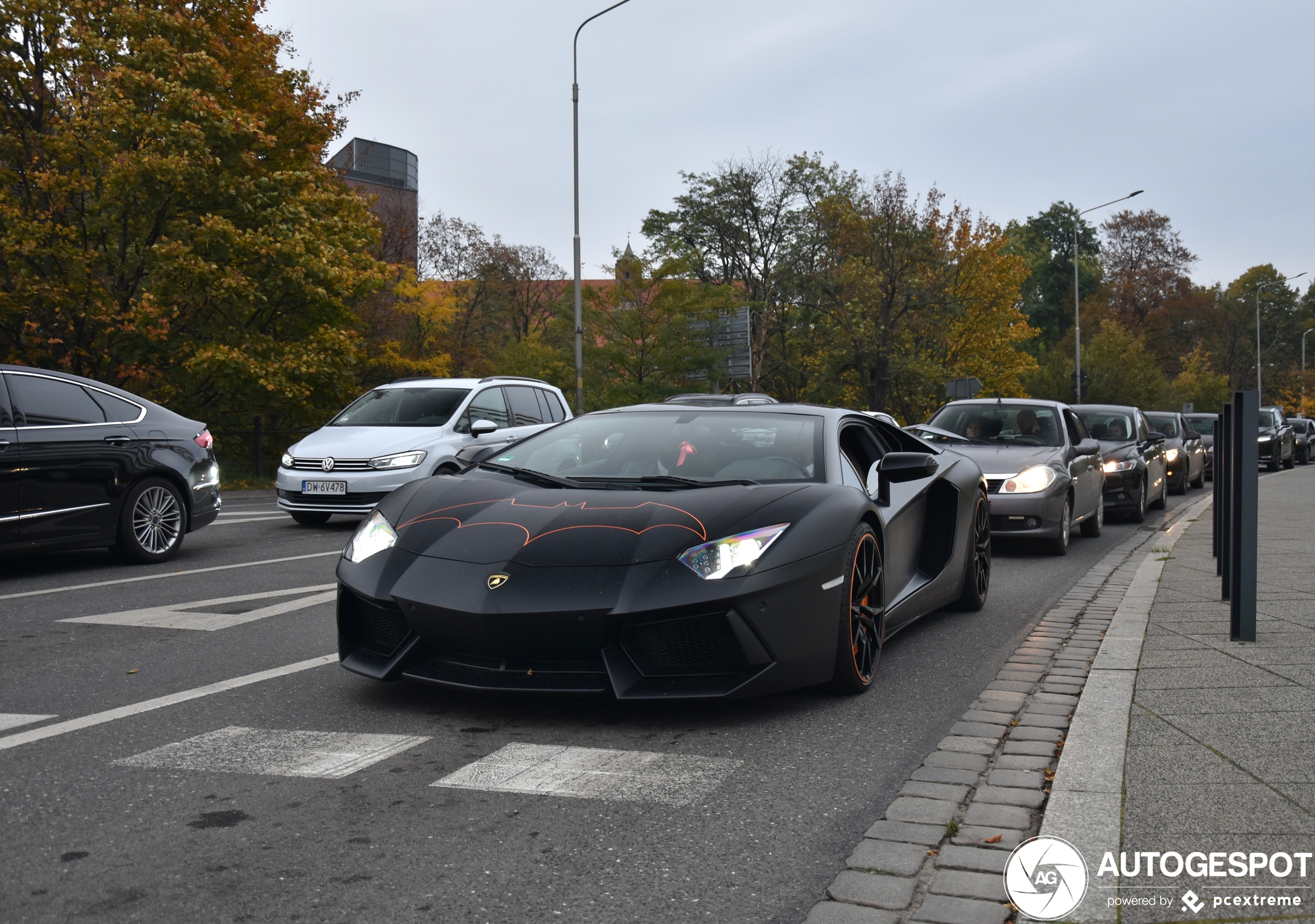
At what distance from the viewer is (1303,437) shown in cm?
4184

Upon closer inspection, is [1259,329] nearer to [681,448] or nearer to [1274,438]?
[1274,438]

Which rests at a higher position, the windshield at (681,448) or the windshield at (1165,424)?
the windshield at (681,448)

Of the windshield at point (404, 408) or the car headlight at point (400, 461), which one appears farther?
the windshield at point (404, 408)

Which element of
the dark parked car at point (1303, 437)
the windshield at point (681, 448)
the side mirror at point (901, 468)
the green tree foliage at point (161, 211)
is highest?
the green tree foliage at point (161, 211)

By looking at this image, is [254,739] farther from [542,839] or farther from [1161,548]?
[1161,548]

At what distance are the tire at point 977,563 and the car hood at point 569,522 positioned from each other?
2753 millimetres

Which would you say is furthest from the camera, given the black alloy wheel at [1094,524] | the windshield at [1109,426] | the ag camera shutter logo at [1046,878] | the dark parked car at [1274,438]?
the dark parked car at [1274,438]

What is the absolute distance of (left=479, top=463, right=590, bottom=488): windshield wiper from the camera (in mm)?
5379

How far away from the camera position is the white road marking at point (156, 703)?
4.38m

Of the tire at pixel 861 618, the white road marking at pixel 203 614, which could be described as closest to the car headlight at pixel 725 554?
the tire at pixel 861 618

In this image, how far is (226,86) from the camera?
74.0 feet

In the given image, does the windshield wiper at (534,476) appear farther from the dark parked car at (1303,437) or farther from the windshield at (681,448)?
the dark parked car at (1303,437)

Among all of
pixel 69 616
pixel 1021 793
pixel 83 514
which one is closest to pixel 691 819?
pixel 1021 793

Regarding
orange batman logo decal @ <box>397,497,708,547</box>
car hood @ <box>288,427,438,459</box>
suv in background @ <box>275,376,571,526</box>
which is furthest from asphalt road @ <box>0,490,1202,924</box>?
car hood @ <box>288,427,438,459</box>
